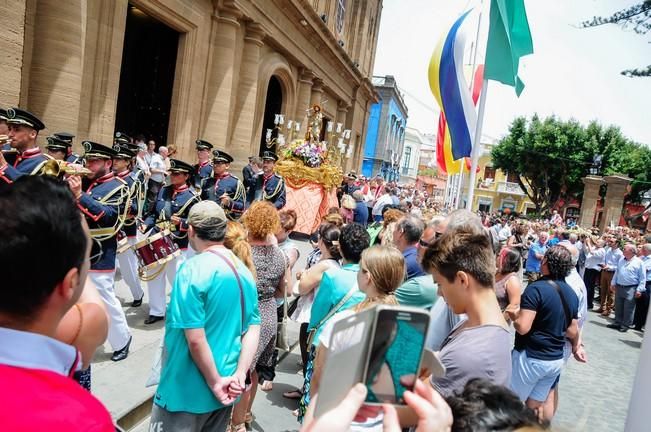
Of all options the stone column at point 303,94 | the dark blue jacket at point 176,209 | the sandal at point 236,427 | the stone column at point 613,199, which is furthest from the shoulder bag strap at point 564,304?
the stone column at point 613,199

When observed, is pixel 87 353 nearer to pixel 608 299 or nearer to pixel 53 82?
pixel 53 82

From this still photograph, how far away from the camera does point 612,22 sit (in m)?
11.7

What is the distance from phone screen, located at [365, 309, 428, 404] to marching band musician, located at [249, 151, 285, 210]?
367 inches

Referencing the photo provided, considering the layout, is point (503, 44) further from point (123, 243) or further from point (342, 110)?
point (342, 110)

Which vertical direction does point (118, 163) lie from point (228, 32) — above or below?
below

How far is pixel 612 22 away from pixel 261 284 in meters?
12.1

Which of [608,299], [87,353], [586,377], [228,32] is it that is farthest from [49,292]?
[608,299]

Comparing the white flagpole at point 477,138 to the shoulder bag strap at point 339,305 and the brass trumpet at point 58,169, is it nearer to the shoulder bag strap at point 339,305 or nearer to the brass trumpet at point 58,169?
the shoulder bag strap at point 339,305

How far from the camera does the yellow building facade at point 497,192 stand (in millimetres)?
75750

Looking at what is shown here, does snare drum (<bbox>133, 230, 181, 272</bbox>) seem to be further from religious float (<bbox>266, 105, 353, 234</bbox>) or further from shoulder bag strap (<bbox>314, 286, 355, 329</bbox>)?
religious float (<bbox>266, 105, 353, 234</bbox>)

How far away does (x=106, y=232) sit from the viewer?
4.88 m

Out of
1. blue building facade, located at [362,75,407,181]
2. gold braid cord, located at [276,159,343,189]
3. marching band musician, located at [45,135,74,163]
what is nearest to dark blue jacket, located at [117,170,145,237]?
marching band musician, located at [45,135,74,163]

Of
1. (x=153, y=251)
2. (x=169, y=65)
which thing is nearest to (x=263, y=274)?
(x=153, y=251)

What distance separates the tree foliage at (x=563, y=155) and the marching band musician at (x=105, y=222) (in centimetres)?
4498
